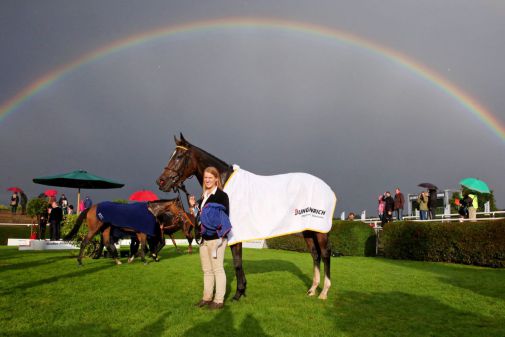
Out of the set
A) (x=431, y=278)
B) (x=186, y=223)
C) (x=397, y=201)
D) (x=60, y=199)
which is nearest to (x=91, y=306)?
(x=431, y=278)

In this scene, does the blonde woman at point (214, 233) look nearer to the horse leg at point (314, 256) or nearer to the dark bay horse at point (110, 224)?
the horse leg at point (314, 256)

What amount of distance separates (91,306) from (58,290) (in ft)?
6.07

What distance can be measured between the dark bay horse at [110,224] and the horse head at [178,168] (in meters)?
5.84

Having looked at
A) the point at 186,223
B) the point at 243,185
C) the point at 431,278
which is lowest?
the point at 431,278

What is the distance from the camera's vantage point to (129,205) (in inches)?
508

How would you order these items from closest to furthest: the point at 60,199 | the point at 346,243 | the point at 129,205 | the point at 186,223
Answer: the point at 129,205
the point at 186,223
the point at 346,243
the point at 60,199

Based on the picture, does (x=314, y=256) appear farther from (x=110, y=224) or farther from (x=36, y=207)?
(x=36, y=207)

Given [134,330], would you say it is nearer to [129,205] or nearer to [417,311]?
[417,311]

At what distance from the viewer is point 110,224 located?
488 inches

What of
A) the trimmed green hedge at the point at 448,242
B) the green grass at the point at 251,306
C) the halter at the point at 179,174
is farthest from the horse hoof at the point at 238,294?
the trimmed green hedge at the point at 448,242

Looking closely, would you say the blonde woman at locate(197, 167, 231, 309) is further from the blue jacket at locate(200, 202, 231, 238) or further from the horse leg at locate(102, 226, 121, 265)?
the horse leg at locate(102, 226, 121, 265)

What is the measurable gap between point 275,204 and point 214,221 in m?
1.63

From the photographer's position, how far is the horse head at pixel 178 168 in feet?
24.3

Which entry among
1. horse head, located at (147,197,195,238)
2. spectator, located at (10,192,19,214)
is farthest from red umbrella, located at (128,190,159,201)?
spectator, located at (10,192,19,214)
